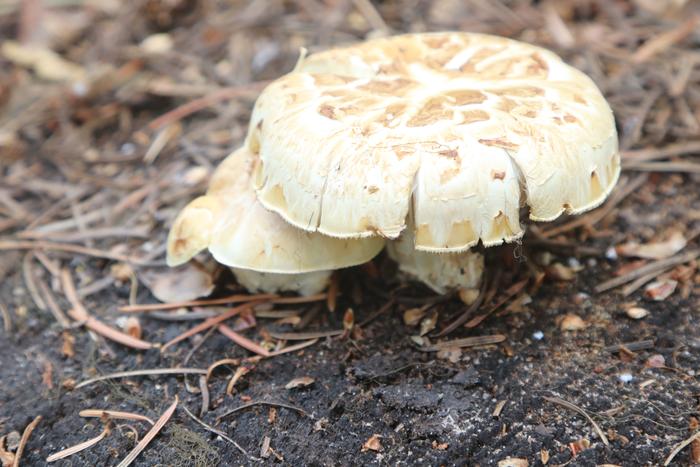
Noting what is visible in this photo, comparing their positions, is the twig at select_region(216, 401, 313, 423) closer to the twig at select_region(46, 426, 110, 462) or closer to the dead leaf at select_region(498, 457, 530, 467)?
the twig at select_region(46, 426, 110, 462)

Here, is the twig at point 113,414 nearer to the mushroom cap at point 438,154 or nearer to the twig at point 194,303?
the twig at point 194,303

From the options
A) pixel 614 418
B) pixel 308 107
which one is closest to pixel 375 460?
pixel 614 418

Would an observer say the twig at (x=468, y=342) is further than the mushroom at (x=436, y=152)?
Yes

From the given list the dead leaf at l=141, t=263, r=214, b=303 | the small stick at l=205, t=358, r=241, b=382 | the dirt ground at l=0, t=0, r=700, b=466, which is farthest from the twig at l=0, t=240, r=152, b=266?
the small stick at l=205, t=358, r=241, b=382

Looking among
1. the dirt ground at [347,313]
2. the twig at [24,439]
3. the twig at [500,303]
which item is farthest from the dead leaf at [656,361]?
the twig at [24,439]

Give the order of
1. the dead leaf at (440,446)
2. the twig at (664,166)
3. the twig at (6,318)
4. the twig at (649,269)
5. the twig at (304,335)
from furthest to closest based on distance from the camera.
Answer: the twig at (664,166), the twig at (6,318), the twig at (649,269), the twig at (304,335), the dead leaf at (440,446)

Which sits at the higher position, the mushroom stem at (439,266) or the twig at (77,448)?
the mushroom stem at (439,266)

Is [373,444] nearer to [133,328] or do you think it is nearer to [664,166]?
[133,328]
